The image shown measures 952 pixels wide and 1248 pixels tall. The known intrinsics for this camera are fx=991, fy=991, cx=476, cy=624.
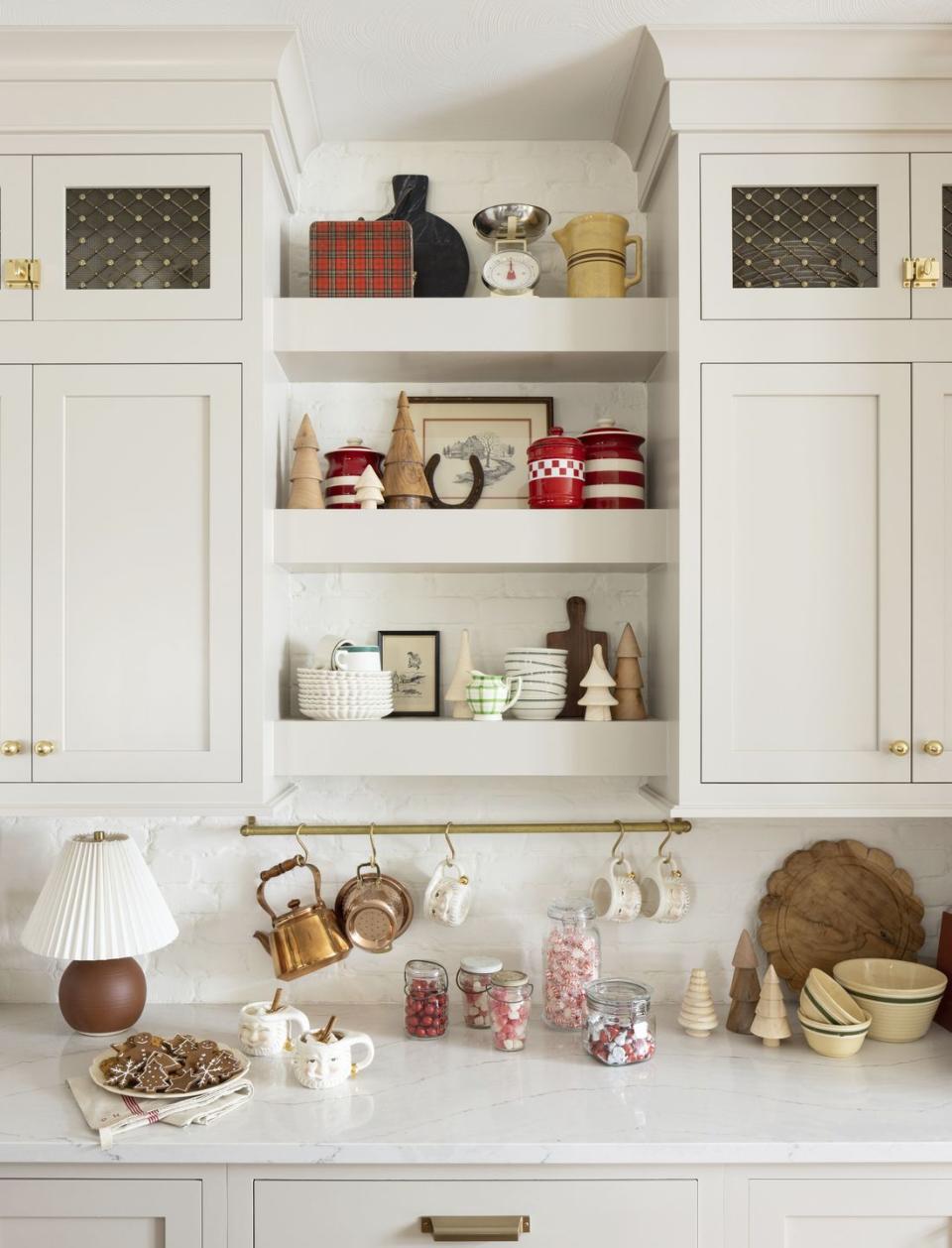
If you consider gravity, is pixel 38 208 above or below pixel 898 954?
above

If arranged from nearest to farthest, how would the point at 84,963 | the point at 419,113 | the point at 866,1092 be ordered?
the point at 866,1092
the point at 84,963
the point at 419,113

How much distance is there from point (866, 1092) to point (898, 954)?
452 mm

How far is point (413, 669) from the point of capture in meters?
2.06

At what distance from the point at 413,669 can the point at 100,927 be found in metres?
0.76

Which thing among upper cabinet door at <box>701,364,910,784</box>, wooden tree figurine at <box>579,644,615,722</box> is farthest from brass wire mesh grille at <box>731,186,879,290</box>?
wooden tree figurine at <box>579,644,615,722</box>

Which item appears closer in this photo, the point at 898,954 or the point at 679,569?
the point at 679,569

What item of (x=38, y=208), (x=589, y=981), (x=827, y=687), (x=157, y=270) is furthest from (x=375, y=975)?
(x=38, y=208)

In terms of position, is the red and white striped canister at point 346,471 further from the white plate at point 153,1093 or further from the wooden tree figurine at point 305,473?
the white plate at point 153,1093

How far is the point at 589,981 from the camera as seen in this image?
1.90 m

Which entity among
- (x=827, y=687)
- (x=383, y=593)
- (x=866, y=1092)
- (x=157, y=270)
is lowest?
(x=866, y=1092)

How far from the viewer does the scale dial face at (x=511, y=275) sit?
1.94 m

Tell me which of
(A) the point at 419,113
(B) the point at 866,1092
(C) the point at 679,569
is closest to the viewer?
(B) the point at 866,1092

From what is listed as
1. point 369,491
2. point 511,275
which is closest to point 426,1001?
point 369,491

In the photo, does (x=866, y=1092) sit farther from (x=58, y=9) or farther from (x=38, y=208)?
(x=58, y=9)
